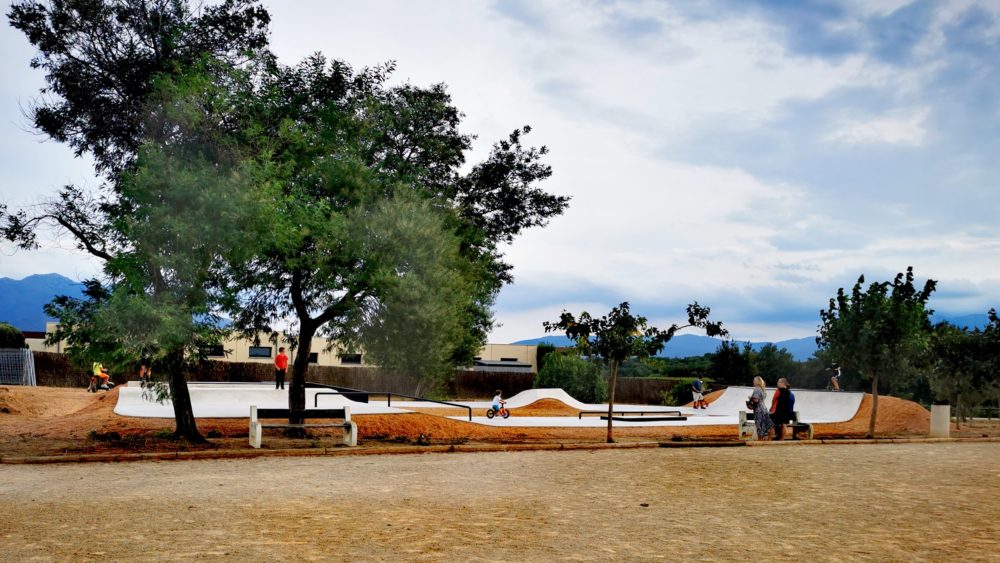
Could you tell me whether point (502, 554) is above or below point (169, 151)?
below

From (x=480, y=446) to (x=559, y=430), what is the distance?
5.79m

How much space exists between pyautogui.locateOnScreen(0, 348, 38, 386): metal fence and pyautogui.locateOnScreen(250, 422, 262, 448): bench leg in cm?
2675

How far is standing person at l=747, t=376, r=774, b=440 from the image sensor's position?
755 inches

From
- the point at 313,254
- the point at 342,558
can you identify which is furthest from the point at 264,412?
the point at 342,558

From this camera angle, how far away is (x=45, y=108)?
632 inches

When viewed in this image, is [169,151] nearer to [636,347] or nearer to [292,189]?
[292,189]

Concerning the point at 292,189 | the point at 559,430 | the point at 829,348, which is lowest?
the point at 559,430

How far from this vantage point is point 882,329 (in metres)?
20.8

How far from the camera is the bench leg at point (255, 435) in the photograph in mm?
15438

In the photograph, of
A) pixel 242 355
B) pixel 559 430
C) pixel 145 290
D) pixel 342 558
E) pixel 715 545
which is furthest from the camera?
pixel 242 355

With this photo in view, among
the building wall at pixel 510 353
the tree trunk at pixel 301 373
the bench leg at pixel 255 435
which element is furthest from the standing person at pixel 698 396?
the building wall at pixel 510 353

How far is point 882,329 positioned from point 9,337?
4123cm

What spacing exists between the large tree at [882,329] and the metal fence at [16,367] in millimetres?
33795

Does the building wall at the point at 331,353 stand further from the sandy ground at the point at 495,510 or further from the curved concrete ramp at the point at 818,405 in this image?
the sandy ground at the point at 495,510
